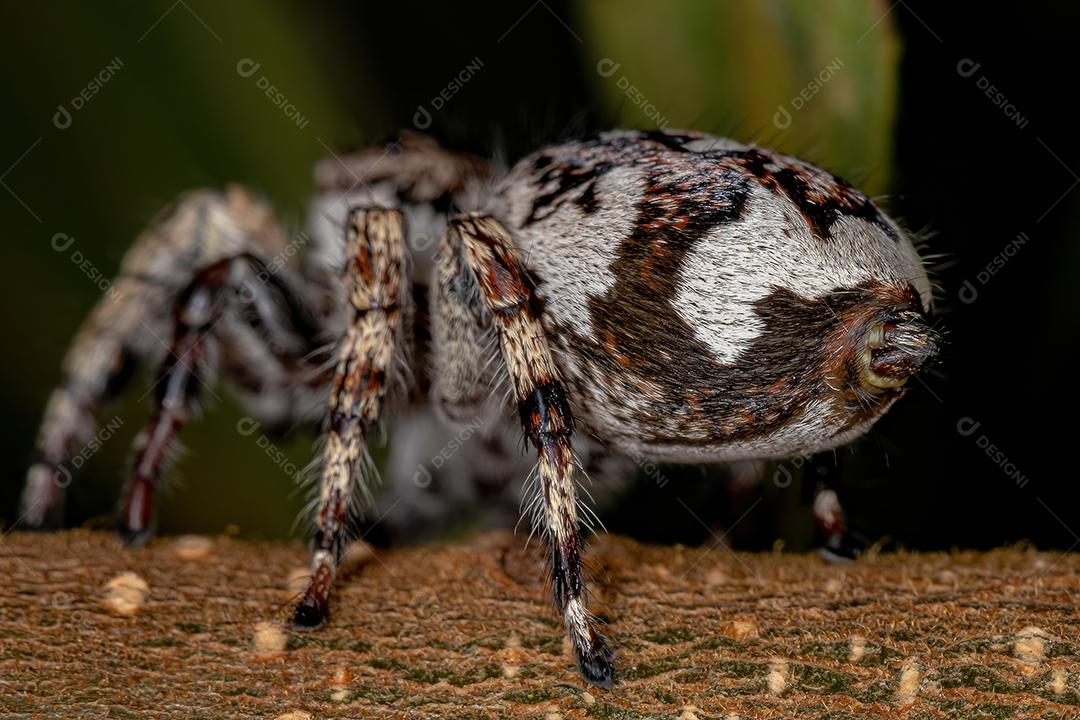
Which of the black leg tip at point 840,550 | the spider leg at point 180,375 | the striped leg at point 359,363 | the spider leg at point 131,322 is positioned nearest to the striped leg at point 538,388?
the striped leg at point 359,363

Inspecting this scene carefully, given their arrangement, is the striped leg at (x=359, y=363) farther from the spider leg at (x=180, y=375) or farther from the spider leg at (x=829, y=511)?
the spider leg at (x=829, y=511)

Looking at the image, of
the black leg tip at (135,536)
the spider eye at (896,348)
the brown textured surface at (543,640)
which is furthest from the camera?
the black leg tip at (135,536)

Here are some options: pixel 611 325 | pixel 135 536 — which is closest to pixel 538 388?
pixel 611 325

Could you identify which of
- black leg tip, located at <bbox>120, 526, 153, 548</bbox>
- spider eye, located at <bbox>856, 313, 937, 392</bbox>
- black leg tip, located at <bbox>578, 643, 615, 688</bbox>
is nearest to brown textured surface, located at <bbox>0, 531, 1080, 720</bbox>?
black leg tip, located at <bbox>578, 643, 615, 688</bbox>

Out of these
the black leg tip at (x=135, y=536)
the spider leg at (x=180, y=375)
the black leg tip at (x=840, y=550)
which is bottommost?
the black leg tip at (x=135, y=536)

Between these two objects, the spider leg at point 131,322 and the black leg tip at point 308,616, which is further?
the spider leg at point 131,322
